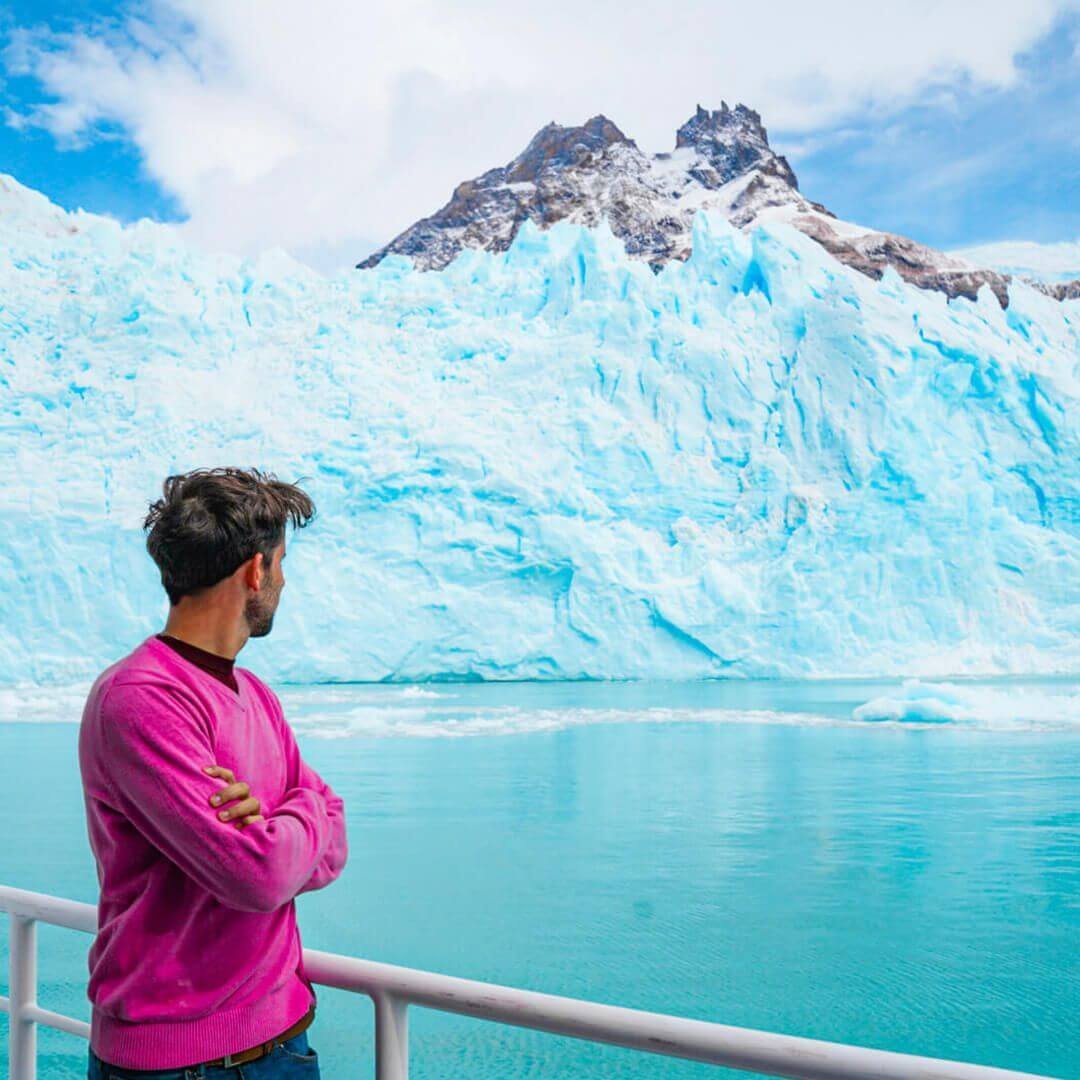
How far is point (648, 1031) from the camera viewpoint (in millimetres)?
715

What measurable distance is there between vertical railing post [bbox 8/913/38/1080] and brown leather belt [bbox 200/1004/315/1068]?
0.32 meters

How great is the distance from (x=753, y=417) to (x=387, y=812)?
29.5ft

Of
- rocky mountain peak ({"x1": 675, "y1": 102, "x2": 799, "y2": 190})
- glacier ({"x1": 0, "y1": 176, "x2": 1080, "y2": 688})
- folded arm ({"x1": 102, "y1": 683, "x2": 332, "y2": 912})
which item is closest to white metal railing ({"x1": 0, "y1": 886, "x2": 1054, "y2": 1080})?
folded arm ({"x1": 102, "y1": 683, "x2": 332, "y2": 912})

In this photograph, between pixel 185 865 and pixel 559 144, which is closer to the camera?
pixel 185 865

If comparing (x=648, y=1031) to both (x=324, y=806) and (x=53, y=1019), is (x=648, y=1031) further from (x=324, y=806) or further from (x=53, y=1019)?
(x=53, y=1019)

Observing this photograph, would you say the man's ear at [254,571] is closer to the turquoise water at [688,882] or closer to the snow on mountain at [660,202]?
the turquoise water at [688,882]

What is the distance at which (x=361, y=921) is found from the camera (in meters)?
4.39

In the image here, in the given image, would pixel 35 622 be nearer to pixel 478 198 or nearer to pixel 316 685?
pixel 316 685

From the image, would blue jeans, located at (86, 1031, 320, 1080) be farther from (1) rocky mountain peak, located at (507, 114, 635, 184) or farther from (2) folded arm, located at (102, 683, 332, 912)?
(1) rocky mountain peak, located at (507, 114, 635, 184)

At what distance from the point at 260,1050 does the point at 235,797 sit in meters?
0.19

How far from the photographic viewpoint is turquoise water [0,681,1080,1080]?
3.21 m

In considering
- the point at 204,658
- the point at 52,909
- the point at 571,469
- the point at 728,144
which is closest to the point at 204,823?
the point at 204,658

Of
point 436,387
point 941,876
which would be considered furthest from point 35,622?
point 941,876

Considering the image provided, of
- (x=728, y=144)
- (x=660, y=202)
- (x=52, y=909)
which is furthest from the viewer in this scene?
(x=728, y=144)
